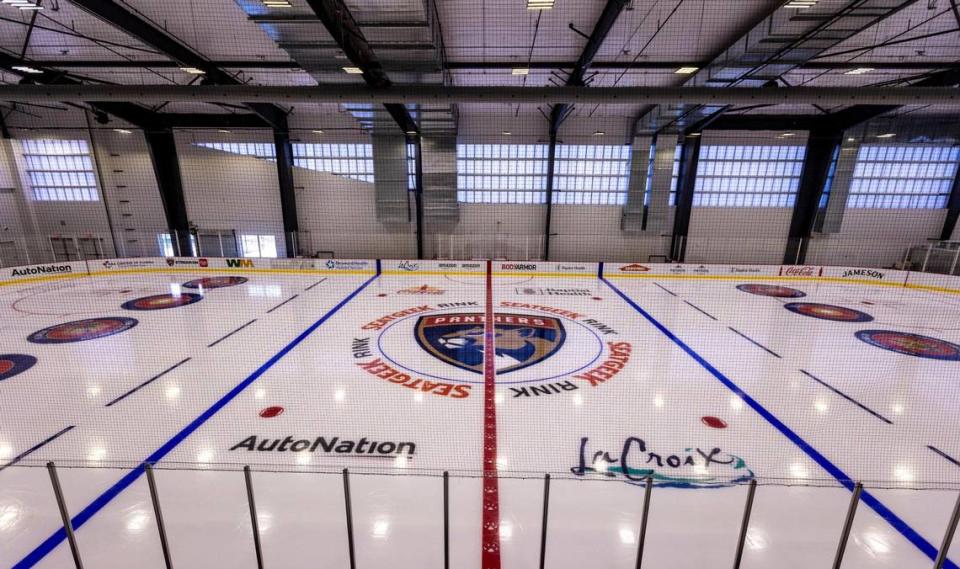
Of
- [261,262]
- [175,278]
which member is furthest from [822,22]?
[175,278]

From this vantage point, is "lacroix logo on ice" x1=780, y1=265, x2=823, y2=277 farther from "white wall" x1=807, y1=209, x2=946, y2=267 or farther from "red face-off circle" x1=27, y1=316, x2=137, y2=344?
"red face-off circle" x1=27, y1=316, x2=137, y2=344

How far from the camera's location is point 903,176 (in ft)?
39.7

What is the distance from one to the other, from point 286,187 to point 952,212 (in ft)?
73.4

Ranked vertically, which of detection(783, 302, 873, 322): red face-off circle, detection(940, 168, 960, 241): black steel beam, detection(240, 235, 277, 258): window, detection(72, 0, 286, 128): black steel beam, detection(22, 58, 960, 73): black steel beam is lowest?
detection(783, 302, 873, 322): red face-off circle

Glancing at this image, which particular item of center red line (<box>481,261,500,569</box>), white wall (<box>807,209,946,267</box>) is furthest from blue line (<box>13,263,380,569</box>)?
white wall (<box>807,209,946,267</box>)

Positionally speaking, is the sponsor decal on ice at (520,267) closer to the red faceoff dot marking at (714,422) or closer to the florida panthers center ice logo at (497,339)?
the florida panthers center ice logo at (497,339)

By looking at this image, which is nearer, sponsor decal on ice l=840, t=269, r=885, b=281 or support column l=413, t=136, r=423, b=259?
sponsor decal on ice l=840, t=269, r=885, b=281

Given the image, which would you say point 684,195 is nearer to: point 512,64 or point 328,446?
point 512,64

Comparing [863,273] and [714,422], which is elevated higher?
[863,273]

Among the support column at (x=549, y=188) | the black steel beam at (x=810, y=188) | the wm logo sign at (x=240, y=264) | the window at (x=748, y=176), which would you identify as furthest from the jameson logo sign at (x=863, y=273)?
the wm logo sign at (x=240, y=264)

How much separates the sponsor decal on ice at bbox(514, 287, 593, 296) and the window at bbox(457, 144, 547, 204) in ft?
17.2

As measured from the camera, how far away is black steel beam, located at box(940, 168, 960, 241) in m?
12.0

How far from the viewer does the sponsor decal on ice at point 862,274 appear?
9656 millimetres

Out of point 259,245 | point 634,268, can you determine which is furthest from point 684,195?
point 259,245
